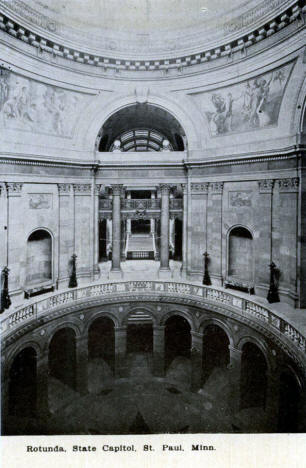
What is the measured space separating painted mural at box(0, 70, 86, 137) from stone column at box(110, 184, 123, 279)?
12.7 feet

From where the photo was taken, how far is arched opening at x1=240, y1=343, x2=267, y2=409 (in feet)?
43.4

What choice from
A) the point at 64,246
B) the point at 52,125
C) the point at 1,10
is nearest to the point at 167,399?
the point at 64,246

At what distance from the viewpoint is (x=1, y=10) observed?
12.4 metres

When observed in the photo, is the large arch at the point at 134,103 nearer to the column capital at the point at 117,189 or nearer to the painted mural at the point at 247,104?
the painted mural at the point at 247,104

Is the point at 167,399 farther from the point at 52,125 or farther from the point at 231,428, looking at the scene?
the point at 52,125

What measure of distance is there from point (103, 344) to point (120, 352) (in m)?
1.12

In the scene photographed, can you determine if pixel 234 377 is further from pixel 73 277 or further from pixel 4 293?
pixel 4 293

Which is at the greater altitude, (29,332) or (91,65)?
(91,65)

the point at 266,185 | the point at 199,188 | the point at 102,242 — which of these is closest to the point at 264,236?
the point at 266,185

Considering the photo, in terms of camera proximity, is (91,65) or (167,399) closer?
(167,399)

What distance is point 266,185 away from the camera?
49.0 feet

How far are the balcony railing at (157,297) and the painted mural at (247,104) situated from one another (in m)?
7.76

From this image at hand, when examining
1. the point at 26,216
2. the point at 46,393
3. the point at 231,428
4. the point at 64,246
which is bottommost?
the point at 231,428

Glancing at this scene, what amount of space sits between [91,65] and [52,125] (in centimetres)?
366
